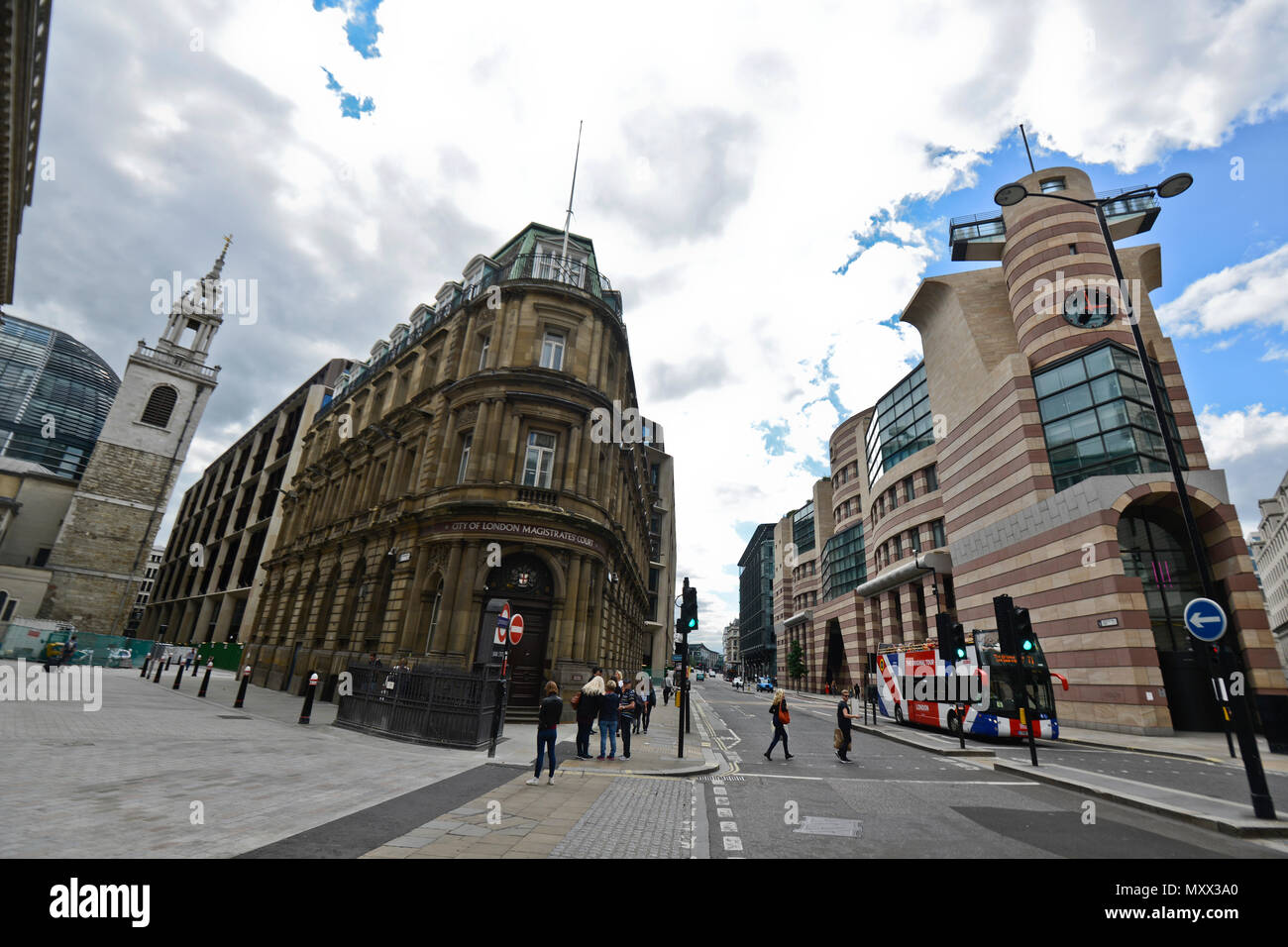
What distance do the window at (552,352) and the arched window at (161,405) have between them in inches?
2186

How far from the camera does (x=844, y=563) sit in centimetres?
6003

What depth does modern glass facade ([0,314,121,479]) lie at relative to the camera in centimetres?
7525

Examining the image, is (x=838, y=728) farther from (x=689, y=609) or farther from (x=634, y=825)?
(x=634, y=825)

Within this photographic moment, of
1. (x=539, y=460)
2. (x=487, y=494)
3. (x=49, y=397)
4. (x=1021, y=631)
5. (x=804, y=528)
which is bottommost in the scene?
(x=1021, y=631)

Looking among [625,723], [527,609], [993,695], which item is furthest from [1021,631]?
[527,609]

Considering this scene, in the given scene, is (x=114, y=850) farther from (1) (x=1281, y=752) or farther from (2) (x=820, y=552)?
(2) (x=820, y=552)

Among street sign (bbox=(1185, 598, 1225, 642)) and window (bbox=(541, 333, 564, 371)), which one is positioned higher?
window (bbox=(541, 333, 564, 371))

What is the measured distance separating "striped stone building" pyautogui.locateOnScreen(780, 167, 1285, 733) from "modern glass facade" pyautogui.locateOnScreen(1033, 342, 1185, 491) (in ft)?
0.23

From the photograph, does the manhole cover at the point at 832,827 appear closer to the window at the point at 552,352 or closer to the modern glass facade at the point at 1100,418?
the window at the point at 552,352

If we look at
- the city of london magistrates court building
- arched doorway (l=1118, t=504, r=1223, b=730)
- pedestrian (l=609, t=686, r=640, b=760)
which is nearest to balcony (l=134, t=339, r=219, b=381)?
the city of london magistrates court building

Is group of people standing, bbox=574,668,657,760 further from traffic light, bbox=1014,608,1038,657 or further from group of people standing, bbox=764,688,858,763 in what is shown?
traffic light, bbox=1014,608,1038,657

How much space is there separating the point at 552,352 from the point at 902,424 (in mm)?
37670
